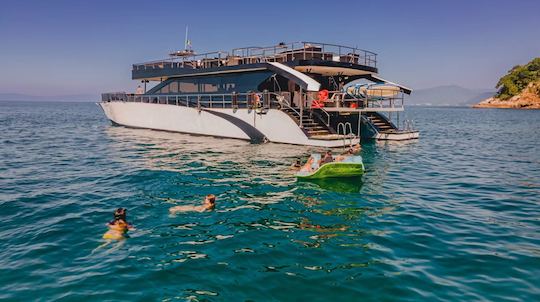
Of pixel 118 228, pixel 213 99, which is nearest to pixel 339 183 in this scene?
pixel 118 228

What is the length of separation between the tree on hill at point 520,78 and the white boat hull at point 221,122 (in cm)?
13090

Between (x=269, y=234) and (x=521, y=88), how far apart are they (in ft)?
484

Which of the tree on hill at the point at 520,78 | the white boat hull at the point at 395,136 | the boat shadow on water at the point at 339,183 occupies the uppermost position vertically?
the tree on hill at the point at 520,78

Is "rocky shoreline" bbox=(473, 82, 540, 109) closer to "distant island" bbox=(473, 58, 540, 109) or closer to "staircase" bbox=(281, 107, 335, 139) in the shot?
"distant island" bbox=(473, 58, 540, 109)

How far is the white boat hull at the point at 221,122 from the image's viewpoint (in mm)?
25266

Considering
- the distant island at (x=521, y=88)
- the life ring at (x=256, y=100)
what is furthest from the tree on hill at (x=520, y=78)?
the life ring at (x=256, y=100)

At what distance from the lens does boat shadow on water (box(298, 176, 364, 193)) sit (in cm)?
1454

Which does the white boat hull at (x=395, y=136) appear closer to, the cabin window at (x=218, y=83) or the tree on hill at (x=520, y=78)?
the cabin window at (x=218, y=83)

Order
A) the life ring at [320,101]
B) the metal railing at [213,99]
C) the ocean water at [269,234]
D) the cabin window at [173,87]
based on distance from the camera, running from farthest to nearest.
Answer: the cabin window at [173,87] < the life ring at [320,101] < the metal railing at [213,99] < the ocean water at [269,234]

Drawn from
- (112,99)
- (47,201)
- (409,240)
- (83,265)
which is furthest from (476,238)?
(112,99)

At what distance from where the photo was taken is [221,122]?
96.4ft

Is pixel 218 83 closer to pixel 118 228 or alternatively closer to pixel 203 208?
pixel 203 208

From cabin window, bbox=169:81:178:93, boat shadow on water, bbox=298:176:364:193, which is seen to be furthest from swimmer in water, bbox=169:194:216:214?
cabin window, bbox=169:81:178:93

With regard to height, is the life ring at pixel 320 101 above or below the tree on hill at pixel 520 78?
below
